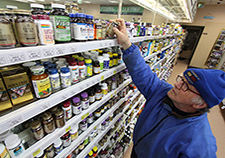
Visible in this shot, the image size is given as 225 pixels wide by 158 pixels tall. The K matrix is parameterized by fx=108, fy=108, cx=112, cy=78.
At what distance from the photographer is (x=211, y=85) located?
71 cm

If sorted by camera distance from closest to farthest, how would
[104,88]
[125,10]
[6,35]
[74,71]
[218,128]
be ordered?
[6,35] < [74,71] < [104,88] < [218,128] < [125,10]

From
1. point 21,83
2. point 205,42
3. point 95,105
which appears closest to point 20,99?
point 21,83

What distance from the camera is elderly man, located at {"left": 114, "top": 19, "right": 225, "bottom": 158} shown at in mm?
725

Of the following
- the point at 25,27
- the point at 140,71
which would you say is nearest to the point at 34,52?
the point at 25,27

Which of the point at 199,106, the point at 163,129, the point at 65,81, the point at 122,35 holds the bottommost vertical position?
the point at 163,129

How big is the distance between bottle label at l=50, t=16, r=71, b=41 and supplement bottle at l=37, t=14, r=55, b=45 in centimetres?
5

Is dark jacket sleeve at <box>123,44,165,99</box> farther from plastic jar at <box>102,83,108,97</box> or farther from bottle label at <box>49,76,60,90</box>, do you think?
bottle label at <box>49,76,60,90</box>

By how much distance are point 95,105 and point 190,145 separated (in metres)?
0.80

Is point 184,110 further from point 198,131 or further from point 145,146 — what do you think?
point 145,146

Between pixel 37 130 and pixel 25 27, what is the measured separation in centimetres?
59

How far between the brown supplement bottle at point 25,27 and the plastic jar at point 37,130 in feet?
1.59

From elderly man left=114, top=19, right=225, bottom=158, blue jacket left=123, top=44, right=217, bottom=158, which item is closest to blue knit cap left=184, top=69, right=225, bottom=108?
elderly man left=114, top=19, right=225, bottom=158

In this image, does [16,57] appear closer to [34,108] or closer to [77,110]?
[34,108]

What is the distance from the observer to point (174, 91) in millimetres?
951
